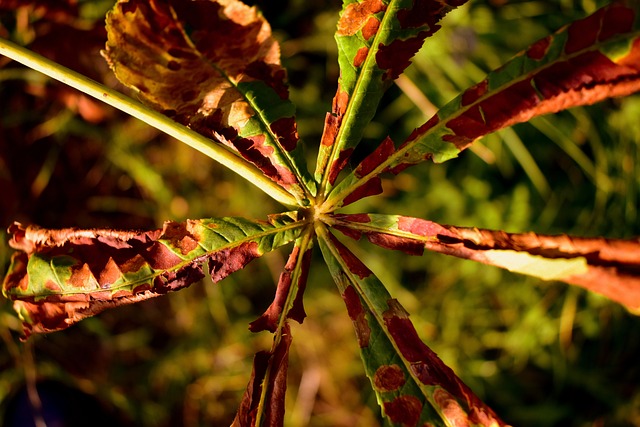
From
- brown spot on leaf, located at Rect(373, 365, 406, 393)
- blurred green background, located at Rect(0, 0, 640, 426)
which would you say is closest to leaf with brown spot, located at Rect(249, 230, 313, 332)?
brown spot on leaf, located at Rect(373, 365, 406, 393)

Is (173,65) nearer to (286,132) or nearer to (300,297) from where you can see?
(286,132)

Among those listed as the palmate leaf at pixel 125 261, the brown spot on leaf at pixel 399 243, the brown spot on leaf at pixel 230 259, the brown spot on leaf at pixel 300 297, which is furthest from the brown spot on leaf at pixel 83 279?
the brown spot on leaf at pixel 399 243

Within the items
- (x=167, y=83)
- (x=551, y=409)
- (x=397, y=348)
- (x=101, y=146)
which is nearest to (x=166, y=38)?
(x=167, y=83)

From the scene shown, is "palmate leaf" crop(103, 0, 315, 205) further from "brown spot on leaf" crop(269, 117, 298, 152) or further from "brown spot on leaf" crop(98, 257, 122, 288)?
"brown spot on leaf" crop(98, 257, 122, 288)

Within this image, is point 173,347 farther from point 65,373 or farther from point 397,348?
point 397,348

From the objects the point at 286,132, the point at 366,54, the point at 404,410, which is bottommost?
the point at 404,410

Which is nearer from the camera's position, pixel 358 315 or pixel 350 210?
pixel 358 315

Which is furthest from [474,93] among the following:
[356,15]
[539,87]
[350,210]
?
[350,210]
